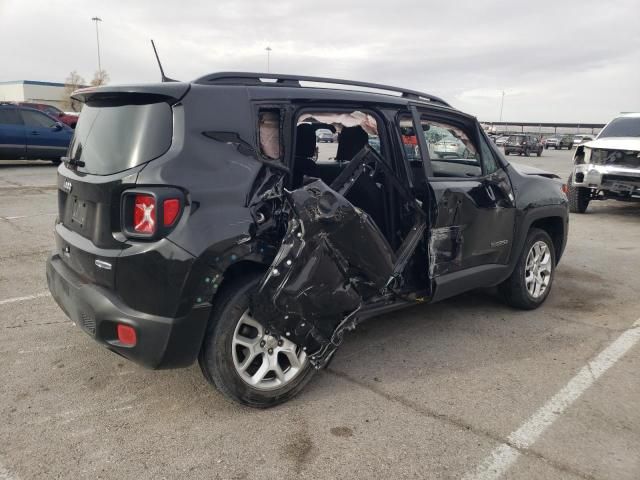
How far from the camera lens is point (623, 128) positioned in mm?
10547

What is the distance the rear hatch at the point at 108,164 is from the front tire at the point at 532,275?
3291mm

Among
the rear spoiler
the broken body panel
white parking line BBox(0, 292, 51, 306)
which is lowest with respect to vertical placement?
white parking line BBox(0, 292, 51, 306)

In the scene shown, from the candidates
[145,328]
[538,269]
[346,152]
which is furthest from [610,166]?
[145,328]

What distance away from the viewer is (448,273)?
388 cm

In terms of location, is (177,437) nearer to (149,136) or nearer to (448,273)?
(149,136)

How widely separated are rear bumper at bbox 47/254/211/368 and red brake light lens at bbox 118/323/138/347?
2cm

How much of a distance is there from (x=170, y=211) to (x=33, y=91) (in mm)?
76468

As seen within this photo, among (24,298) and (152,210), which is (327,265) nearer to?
(152,210)

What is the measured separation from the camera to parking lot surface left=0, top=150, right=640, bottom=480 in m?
2.57

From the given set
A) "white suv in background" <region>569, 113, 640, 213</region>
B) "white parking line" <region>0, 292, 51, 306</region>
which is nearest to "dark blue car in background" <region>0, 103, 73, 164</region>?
"white parking line" <region>0, 292, 51, 306</region>

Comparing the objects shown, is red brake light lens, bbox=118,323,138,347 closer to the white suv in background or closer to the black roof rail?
the black roof rail

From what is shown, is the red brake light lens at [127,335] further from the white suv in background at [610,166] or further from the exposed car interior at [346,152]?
the white suv in background at [610,166]

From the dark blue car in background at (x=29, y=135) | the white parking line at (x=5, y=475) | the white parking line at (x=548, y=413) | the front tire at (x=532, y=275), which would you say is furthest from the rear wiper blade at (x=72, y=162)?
the dark blue car in background at (x=29, y=135)

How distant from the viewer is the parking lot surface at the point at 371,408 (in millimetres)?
2566
